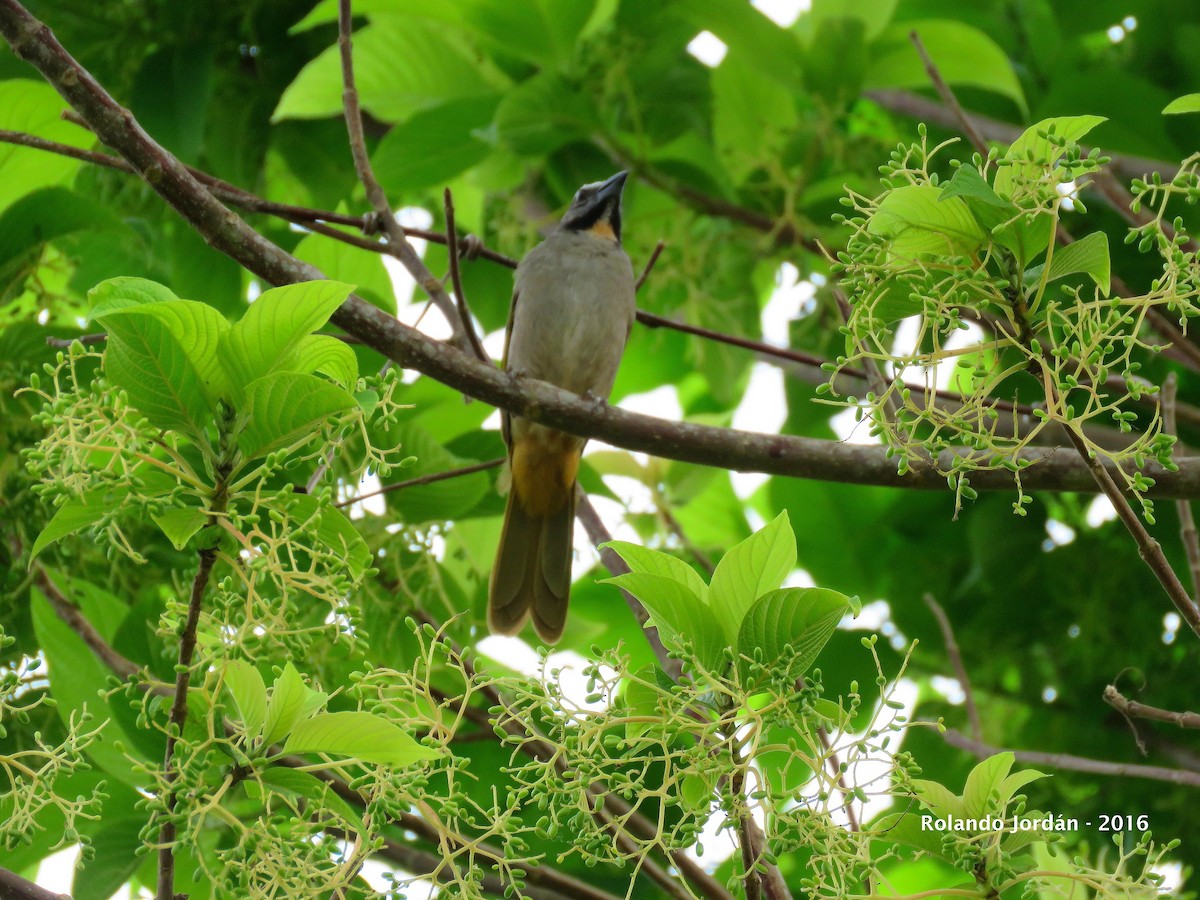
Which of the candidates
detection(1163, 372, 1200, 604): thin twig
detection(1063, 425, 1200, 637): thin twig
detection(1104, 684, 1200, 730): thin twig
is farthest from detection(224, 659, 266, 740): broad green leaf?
detection(1163, 372, 1200, 604): thin twig

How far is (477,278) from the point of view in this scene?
16.1ft

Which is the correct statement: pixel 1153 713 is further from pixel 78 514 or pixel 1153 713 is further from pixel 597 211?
pixel 597 211

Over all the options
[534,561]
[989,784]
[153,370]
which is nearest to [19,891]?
[153,370]

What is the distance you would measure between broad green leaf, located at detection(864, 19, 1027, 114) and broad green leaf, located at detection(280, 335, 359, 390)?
8.41 ft

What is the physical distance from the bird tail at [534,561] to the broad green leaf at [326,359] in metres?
1.85

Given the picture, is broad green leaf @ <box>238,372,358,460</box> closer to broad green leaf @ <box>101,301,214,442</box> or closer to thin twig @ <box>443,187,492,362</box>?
broad green leaf @ <box>101,301,214,442</box>

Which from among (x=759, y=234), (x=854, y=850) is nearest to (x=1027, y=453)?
(x=854, y=850)

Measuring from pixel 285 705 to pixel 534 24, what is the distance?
270 cm

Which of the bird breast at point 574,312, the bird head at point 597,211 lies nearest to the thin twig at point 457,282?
the bird head at point 597,211

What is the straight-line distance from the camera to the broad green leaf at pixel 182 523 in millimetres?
1664

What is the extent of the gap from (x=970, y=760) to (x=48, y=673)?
9.12ft

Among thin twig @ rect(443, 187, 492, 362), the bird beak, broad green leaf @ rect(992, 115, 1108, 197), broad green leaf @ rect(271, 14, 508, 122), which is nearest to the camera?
broad green leaf @ rect(992, 115, 1108, 197)

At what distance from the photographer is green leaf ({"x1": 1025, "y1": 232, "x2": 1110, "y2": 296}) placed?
1765mm

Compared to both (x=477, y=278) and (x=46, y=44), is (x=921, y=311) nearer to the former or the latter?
(x=46, y=44)
